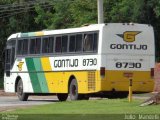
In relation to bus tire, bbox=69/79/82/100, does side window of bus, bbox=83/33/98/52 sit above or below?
A: above

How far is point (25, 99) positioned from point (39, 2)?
86.1ft

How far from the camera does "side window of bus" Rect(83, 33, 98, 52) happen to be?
3095 centimetres

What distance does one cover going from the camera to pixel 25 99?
119 ft

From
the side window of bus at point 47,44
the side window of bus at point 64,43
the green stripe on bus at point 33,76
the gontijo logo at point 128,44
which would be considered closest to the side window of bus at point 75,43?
the side window of bus at point 64,43

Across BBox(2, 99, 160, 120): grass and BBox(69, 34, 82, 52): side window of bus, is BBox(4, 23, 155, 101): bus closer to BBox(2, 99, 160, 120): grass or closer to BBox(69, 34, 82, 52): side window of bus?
BBox(69, 34, 82, 52): side window of bus

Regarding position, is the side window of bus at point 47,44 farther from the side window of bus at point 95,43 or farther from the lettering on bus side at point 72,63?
the side window of bus at point 95,43

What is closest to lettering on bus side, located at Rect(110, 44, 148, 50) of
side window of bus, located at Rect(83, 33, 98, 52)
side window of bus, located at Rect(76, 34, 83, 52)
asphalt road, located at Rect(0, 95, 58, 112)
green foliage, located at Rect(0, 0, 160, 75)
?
side window of bus, located at Rect(83, 33, 98, 52)

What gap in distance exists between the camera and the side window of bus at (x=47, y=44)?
3406 cm

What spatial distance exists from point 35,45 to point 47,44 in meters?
1.17

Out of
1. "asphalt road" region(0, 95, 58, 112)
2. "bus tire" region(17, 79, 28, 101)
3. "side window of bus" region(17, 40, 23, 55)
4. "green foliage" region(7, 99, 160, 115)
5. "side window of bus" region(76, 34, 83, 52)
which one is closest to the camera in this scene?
"green foliage" region(7, 99, 160, 115)

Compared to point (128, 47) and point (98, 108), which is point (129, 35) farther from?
point (98, 108)

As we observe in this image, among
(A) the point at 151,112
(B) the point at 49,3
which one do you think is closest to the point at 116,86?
(A) the point at 151,112

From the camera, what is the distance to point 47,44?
34.4 m

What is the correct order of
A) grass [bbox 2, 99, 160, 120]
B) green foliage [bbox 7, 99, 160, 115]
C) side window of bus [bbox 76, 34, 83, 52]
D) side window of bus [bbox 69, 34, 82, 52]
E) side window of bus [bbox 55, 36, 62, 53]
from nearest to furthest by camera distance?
grass [bbox 2, 99, 160, 120], green foliage [bbox 7, 99, 160, 115], side window of bus [bbox 76, 34, 83, 52], side window of bus [bbox 69, 34, 82, 52], side window of bus [bbox 55, 36, 62, 53]
